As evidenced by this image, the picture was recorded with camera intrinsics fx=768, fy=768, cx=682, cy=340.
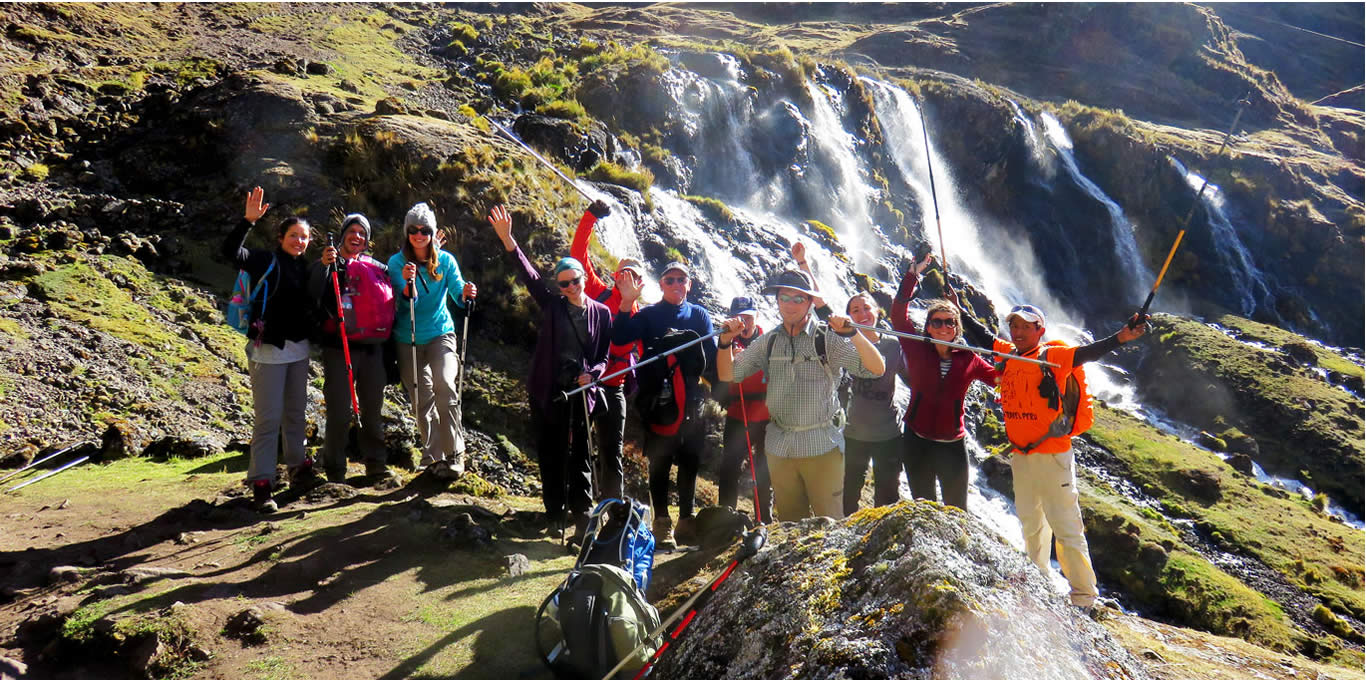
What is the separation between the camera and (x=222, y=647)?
4199 millimetres

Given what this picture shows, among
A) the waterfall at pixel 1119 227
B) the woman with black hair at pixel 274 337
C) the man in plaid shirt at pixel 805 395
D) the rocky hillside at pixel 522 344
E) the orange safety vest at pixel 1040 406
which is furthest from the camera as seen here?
the waterfall at pixel 1119 227

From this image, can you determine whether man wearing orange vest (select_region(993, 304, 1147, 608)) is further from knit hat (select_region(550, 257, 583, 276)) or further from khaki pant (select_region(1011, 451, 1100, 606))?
knit hat (select_region(550, 257, 583, 276))

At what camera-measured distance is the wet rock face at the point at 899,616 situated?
244 centimetres

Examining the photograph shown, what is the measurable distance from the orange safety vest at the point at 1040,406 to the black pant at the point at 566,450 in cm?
316

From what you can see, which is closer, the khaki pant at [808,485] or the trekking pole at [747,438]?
the khaki pant at [808,485]

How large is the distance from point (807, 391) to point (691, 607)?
1.91m

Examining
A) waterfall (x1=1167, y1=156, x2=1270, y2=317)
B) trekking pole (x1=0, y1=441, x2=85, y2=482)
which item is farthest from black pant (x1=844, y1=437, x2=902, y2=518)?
waterfall (x1=1167, y1=156, x2=1270, y2=317)

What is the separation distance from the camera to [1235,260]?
4091 cm

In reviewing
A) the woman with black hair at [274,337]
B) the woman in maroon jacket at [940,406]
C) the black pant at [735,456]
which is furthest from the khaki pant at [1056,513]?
the woman with black hair at [274,337]

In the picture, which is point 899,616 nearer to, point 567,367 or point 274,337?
point 567,367

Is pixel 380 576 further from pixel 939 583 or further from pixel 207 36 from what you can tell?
pixel 207 36

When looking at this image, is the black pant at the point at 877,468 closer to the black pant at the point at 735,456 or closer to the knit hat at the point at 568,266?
the black pant at the point at 735,456

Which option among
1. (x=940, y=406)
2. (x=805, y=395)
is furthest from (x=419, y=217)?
(x=940, y=406)

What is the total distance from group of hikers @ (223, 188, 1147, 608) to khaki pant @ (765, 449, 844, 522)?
15 millimetres
